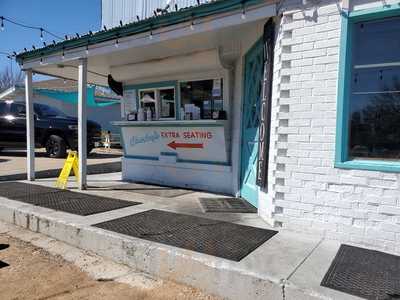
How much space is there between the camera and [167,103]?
7.48 metres

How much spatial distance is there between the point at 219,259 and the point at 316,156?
158 centimetres

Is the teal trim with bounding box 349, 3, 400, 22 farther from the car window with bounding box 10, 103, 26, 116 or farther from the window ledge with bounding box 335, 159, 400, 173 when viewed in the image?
the car window with bounding box 10, 103, 26, 116

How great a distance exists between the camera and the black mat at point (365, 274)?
2719 mm

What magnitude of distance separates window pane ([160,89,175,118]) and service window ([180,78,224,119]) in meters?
0.28

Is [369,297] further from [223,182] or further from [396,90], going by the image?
[223,182]

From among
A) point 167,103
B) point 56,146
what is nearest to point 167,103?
point 167,103

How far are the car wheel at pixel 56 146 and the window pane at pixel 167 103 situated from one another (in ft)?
23.7

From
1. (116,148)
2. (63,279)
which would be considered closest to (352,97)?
(63,279)

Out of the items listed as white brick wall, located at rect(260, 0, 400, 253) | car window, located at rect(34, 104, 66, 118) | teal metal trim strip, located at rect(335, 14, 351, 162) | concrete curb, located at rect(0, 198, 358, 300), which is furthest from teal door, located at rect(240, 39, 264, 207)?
car window, located at rect(34, 104, 66, 118)

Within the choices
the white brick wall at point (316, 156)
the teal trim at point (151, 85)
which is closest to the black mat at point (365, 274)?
the white brick wall at point (316, 156)

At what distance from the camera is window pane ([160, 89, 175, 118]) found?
7379 mm

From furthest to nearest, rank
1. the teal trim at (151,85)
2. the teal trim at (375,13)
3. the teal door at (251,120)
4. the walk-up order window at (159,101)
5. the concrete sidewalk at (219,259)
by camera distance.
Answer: the walk-up order window at (159,101) → the teal trim at (151,85) → the teal door at (251,120) → the teal trim at (375,13) → the concrete sidewalk at (219,259)

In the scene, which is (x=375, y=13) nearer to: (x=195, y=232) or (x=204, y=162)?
(x=195, y=232)

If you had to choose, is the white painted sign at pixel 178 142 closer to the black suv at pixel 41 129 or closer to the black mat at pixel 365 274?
the black mat at pixel 365 274
